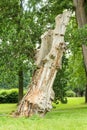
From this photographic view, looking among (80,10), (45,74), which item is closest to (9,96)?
(80,10)

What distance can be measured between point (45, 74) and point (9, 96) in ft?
89.0

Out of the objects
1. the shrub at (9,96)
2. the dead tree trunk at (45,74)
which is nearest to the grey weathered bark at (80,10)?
the dead tree trunk at (45,74)

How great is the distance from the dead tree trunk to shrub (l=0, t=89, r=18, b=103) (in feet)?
84.2

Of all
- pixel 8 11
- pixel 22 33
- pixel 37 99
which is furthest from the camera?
pixel 8 11

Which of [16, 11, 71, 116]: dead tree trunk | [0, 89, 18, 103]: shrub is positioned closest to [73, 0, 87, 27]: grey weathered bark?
[16, 11, 71, 116]: dead tree trunk

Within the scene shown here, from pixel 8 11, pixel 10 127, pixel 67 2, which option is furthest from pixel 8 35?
pixel 67 2

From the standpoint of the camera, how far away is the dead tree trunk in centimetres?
1492

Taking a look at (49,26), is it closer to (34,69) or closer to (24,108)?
(34,69)

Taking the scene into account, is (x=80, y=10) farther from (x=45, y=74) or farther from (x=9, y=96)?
(x=9, y=96)

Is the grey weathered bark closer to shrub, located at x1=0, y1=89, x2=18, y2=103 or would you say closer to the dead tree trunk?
the dead tree trunk

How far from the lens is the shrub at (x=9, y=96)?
137 feet

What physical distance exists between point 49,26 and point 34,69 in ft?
17.7

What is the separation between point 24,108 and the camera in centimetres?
1506

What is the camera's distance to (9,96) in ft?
139
